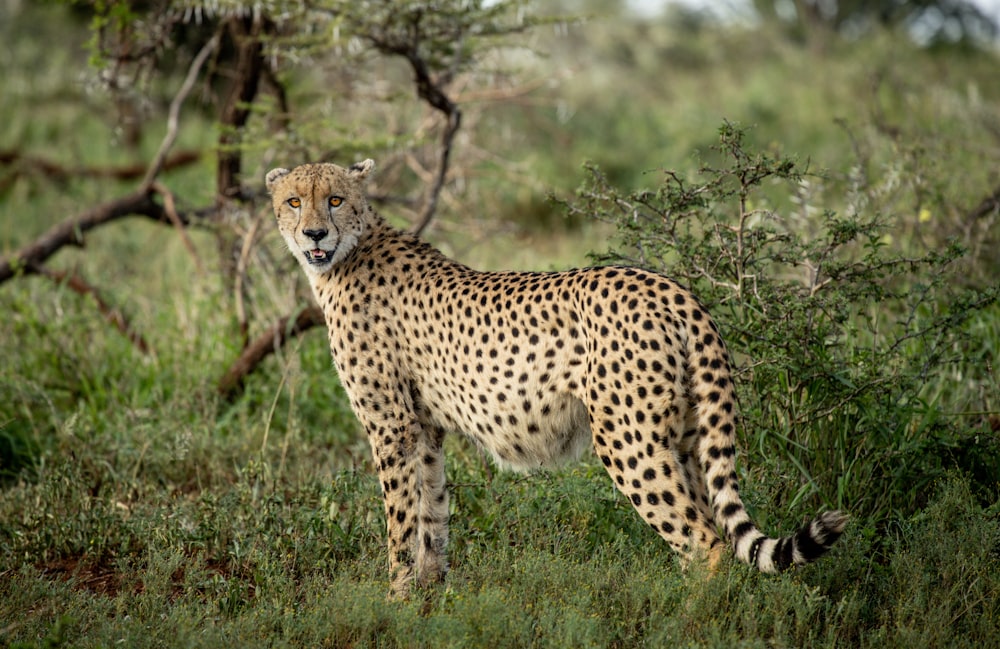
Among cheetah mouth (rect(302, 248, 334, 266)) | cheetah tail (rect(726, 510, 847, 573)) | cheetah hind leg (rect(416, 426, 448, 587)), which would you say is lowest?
cheetah hind leg (rect(416, 426, 448, 587))

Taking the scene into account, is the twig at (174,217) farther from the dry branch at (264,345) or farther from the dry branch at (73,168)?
the dry branch at (73,168)

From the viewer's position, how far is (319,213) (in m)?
3.92

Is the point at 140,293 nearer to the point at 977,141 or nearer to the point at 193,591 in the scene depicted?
the point at 193,591

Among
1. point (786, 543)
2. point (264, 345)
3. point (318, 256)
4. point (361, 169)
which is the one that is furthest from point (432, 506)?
point (264, 345)

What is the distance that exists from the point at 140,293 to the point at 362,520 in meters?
3.75

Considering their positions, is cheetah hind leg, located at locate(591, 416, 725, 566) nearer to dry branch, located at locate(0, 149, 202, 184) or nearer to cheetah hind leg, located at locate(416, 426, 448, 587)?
cheetah hind leg, located at locate(416, 426, 448, 587)

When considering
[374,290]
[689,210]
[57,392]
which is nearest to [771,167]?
[689,210]

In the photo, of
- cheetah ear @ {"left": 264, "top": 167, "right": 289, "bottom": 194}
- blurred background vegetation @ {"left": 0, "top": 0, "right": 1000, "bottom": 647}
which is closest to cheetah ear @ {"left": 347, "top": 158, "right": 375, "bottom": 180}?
cheetah ear @ {"left": 264, "top": 167, "right": 289, "bottom": 194}

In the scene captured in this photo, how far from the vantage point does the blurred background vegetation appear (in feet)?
10.9

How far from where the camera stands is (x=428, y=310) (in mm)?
3803

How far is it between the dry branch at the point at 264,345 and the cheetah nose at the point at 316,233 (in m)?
1.47

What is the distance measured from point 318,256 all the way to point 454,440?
1.46 metres

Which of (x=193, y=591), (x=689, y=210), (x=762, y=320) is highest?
(x=689, y=210)

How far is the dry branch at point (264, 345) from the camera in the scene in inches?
212
